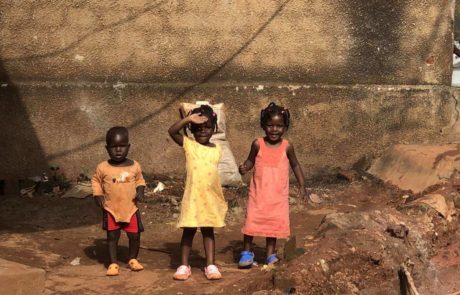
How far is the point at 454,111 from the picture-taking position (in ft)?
26.1

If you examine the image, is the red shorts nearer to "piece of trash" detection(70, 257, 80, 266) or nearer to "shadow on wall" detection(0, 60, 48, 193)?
"piece of trash" detection(70, 257, 80, 266)

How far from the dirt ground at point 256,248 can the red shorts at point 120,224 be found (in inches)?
12.1

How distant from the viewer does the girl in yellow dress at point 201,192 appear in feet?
15.3

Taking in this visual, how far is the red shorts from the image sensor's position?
4.83 meters

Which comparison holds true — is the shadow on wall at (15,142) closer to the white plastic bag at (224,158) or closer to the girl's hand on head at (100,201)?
the white plastic bag at (224,158)

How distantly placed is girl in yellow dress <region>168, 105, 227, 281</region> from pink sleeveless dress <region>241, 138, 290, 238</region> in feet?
1.00

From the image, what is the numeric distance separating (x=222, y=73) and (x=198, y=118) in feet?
9.38

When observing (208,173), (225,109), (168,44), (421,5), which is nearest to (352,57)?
(421,5)

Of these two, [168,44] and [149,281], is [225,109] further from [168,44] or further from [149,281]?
[149,281]

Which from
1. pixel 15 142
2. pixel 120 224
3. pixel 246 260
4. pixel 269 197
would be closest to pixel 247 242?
pixel 246 260

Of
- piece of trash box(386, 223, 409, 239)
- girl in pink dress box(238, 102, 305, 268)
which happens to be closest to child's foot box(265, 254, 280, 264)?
girl in pink dress box(238, 102, 305, 268)

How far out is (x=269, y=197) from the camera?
16.3 ft

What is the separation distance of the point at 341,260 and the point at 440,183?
9.30 feet

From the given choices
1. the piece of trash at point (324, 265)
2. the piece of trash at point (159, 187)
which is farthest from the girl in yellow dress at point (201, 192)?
the piece of trash at point (159, 187)
